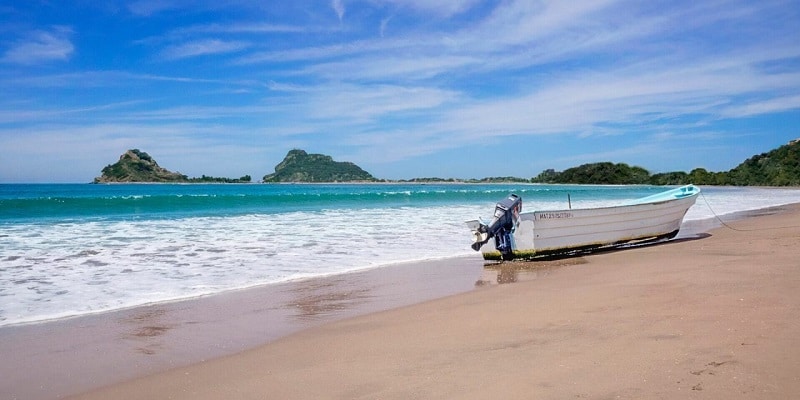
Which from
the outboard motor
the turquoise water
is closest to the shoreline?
the outboard motor

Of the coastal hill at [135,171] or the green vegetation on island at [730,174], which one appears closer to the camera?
the green vegetation on island at [730,174]

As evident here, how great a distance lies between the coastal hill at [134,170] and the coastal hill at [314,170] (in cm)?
3330

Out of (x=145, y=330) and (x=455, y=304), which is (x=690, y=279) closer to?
(x=455, y=304)

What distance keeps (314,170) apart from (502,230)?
138219 mm

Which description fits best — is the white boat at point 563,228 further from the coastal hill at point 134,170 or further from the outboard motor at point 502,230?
the coastal hill at point 134,170

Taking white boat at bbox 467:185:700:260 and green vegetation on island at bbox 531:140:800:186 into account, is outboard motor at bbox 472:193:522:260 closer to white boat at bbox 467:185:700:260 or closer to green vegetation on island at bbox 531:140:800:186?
white boat at bbox 467:185:700:260

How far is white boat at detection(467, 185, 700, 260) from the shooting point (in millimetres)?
9672

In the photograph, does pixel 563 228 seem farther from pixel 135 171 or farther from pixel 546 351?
pixel 135 171

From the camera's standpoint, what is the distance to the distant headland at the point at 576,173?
64188 mm

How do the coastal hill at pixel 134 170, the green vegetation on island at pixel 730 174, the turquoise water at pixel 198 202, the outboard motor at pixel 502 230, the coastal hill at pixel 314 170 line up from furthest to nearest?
1. the coastal hill at pixel 314 170
2. the coastal hill at pixel 134 170
3. the green vegetation on island at pixel 730 174
4. the turquoise water at pixel 198 202
5. the outboard motor at pixel 502 230

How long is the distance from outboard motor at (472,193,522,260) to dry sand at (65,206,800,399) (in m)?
3.20

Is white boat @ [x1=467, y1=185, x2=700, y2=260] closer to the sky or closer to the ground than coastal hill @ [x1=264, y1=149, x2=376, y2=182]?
closer to the ground

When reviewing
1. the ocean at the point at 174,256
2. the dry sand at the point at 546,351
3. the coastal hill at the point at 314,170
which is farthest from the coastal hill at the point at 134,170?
the dry sand at the point at 546,351

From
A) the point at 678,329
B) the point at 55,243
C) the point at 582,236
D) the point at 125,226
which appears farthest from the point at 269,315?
the point at 125,226
